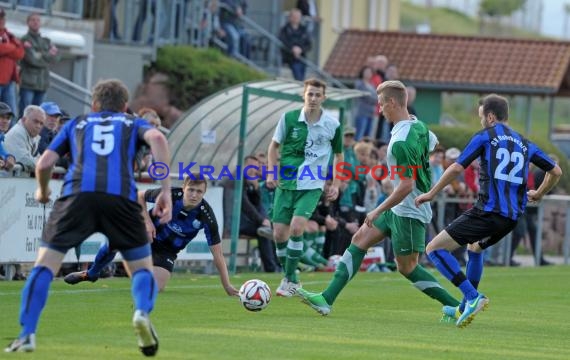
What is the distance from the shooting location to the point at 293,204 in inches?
607

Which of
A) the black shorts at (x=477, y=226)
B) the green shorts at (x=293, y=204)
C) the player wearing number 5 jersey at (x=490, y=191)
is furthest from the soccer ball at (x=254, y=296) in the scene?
the green shorts at (x=293, y=204)

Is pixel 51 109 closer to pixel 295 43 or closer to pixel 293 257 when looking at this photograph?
pixel 293 257

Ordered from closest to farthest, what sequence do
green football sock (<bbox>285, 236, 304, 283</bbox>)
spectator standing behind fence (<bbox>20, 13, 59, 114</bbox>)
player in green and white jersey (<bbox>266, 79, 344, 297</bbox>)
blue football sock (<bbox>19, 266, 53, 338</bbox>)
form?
blue football sock (<bbox>19, 266, 53, 338</bbox>) < green football sock (<bbox>285, 236, 304, 283</bbox>) < player in green and white jersey (<bbox>266, 79, 344, 297</bbox>) < spectator standing behind fence (<bbox>20, 13, 59, 114</bbox>)

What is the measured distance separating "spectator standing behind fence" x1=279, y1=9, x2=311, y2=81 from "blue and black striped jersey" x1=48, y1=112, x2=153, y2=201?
21133 mm

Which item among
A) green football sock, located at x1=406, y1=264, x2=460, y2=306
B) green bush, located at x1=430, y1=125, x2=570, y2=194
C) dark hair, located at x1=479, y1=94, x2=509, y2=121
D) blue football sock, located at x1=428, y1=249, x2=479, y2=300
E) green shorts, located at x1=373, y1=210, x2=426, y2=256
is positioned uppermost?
dark hair, located at x1=479, y1=94, x2=509, y2=121

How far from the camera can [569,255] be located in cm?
2722

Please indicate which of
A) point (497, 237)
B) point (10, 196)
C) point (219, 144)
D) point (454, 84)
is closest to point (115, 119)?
point (497, 237)

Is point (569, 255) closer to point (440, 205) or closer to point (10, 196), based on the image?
point (440, 205)

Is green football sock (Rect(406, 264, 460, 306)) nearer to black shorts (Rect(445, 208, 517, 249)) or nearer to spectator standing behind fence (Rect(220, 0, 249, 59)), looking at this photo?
black shorts (Rect(445, 208, 517, 249))

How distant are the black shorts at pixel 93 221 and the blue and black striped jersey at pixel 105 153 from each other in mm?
60

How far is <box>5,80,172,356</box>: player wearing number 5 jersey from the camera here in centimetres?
941

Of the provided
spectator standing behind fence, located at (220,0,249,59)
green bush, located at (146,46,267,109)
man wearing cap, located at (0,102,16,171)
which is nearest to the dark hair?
man wearing cap, located at (0,102,16,171)

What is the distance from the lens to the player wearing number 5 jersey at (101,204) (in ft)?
30.9

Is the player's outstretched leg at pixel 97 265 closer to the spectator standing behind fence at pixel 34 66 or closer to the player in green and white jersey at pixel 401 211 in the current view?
the player in green and white jersey at pixel 401 211
